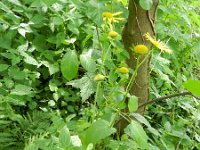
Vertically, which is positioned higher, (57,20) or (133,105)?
(57,20)

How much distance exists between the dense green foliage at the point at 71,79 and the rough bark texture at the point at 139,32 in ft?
0.13

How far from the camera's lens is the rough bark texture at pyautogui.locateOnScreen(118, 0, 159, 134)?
4.19 feet

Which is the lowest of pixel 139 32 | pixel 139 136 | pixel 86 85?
pixel 139 136

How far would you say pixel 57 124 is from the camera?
117 centimetres

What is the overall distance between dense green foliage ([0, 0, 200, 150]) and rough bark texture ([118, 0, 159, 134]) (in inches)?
1.6

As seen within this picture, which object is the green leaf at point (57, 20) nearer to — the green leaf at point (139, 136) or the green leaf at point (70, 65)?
the green leaf at point (70, 65)

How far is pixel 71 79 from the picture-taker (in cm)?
121

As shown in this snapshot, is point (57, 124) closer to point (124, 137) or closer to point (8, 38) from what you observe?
point (124, 137)

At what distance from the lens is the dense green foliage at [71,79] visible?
3.70 feet

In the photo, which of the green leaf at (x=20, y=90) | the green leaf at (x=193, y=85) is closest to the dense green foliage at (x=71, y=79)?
the green leaf at (x=20, y=90)

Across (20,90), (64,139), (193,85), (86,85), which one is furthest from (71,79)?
(193,85)

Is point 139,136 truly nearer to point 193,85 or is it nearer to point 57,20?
point 193,85

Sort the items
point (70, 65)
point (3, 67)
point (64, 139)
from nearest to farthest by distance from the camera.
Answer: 1. point (64, 139)
2. point (70, 65)
3. point (3, 67)

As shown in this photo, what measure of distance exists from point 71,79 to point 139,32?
1.06 feet
